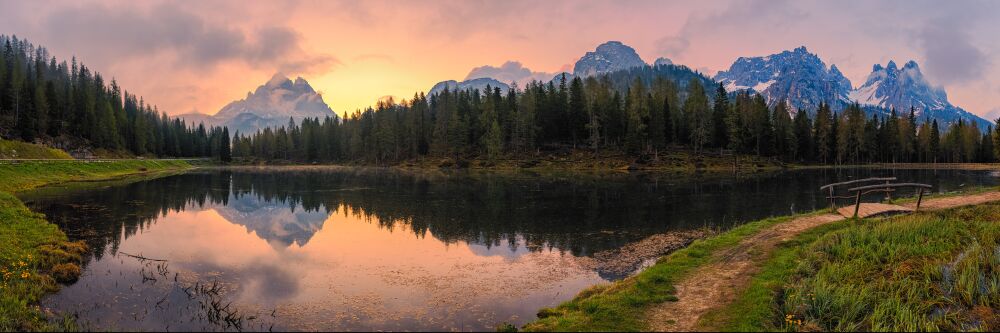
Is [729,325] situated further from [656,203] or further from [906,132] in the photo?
[906,132]

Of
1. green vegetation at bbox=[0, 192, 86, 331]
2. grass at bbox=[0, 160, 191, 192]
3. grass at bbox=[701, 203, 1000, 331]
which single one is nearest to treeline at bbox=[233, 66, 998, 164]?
grass at bbox=[0, 160, 191, 192]

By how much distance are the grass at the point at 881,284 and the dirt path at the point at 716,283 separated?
44cm

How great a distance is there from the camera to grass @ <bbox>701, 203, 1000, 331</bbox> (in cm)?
1144

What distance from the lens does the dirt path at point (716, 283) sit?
12031 millimetres

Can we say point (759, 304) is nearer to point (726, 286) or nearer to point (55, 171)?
point (726, 286)

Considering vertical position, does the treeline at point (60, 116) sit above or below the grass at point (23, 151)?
above

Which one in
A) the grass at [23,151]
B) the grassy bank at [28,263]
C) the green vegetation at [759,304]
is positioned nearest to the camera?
the green vegetation at [759,304]

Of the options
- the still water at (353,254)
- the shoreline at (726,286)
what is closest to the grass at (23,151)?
the still water at (353,254)

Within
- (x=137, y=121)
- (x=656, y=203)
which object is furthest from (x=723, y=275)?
(x=137, y=121)

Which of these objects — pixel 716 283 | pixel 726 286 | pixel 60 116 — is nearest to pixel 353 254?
pixel 716 283

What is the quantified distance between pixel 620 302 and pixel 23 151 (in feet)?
379

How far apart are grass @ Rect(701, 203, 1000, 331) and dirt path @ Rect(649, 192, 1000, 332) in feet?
1.43

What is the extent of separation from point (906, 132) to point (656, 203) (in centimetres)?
15316

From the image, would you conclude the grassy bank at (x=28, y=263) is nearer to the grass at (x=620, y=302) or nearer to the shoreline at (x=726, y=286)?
the grass at (x=620, y=302)
